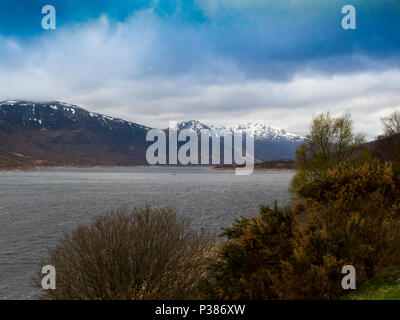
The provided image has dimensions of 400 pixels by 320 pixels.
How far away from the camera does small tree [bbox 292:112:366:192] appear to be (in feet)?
155

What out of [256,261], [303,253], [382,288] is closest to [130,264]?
[256,261]

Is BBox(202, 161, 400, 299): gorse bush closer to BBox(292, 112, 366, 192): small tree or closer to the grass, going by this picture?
the grass

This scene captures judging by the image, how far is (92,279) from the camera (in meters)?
17.3

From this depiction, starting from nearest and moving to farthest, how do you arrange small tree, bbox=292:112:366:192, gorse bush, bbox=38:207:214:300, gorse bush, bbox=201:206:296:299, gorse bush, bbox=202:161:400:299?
gorse bush, bbox=202:161:400:299 → gorse bush, bbox=201:206:296:299 → gorse bush, bbox=38:207:214:300 → small tree, bbox=292:112:366:192

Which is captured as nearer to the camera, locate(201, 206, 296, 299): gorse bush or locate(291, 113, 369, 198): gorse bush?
locate(201, 206, 296, 299): gorse bush

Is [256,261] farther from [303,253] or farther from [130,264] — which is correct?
[130,264]

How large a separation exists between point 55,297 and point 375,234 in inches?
588

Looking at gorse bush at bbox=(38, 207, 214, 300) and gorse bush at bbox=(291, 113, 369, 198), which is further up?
gorse bush at bbox=(291, 113, 369, 198)

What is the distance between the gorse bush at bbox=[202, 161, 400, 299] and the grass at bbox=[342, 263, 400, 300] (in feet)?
2.17

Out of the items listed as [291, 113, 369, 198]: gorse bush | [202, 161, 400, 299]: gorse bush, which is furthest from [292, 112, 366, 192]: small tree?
[202, 161, 400, 299]: gorse bush
